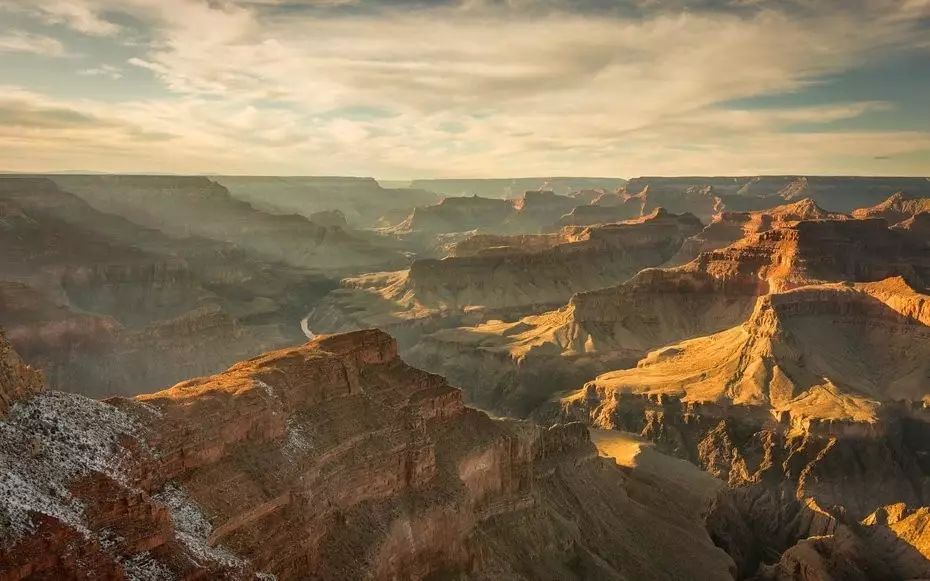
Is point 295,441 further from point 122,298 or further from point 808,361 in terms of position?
point 122,298

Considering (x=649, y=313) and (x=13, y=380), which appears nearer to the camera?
(x=13, y=380)

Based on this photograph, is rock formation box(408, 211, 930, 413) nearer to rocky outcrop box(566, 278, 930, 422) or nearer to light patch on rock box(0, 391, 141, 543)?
rocky outcrop box(566, 278, 930, 422)

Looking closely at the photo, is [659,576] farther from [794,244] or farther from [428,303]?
[428,303]

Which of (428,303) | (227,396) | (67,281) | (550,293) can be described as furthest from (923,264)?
(67,281)

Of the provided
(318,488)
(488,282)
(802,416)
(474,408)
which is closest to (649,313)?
(802,416)

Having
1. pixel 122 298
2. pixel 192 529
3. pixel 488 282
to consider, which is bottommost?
pixel 488 282

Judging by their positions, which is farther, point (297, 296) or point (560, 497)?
point (297, 296)

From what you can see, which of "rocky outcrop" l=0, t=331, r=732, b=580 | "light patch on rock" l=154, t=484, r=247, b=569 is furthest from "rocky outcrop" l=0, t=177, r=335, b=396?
"light patch on rock" l=154, t=484, r=247, b=569

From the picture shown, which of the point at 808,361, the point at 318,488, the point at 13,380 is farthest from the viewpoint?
the point at 808,361
